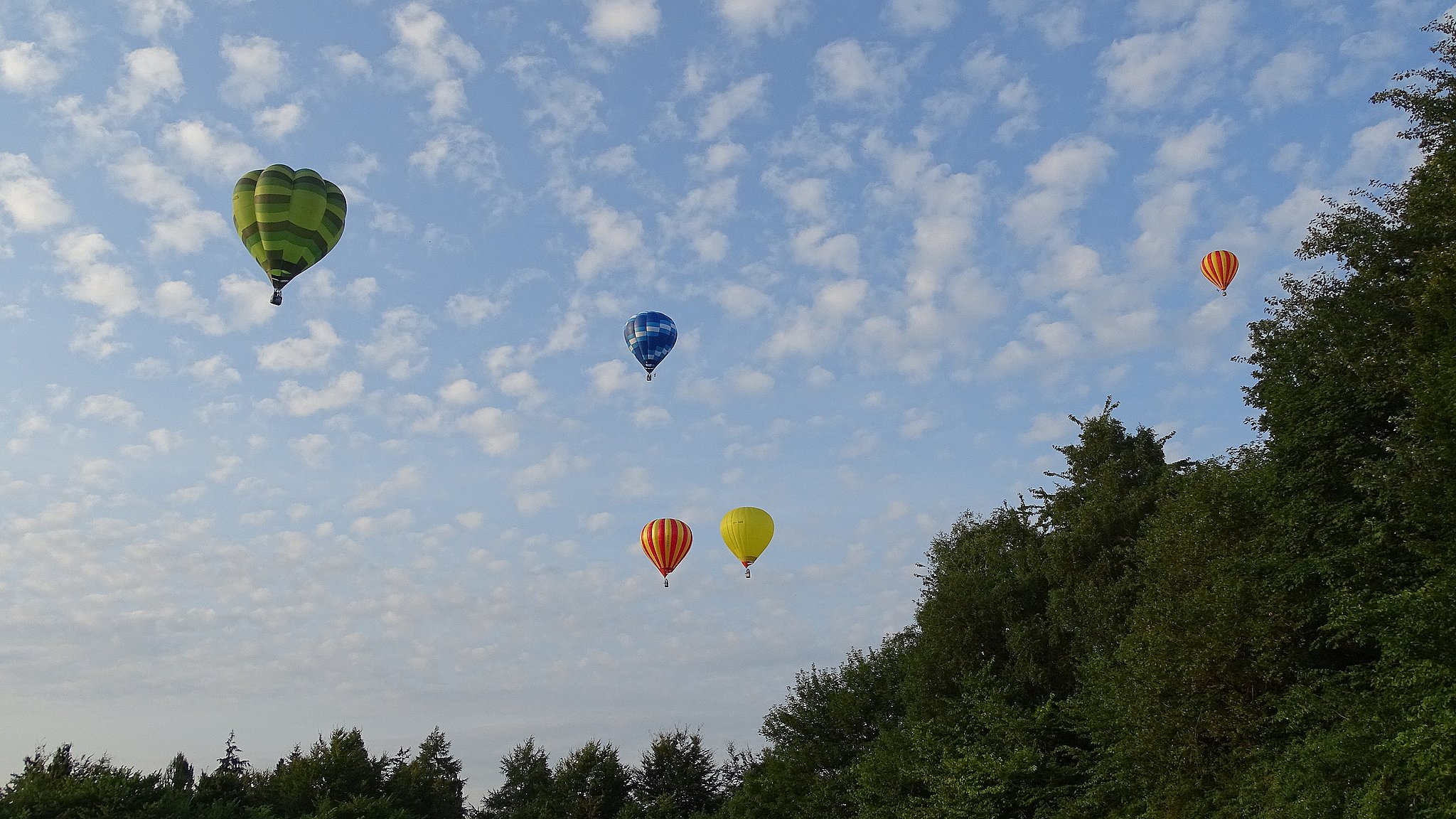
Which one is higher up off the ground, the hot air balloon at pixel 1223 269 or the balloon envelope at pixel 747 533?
the hot air balloon at pixel 1223 269

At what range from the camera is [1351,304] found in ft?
80.7

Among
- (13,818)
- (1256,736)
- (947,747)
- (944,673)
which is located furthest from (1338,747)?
(13,818)

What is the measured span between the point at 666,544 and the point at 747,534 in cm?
Result: 374

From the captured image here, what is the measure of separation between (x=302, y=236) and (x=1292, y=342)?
1184 inches

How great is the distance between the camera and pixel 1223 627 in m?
26.6

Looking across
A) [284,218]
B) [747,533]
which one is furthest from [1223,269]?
[284,218]

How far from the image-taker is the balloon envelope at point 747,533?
49.2m

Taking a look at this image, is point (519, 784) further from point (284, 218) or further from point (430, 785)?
point (284, 218)

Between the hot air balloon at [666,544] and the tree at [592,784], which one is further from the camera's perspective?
the tree at [592,784]

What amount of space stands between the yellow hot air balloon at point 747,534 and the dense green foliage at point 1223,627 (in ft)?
21.5

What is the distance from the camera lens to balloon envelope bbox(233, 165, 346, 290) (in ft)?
118

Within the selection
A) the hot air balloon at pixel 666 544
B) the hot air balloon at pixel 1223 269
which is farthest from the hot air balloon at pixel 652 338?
the hot air balloon at pixel 1223 269

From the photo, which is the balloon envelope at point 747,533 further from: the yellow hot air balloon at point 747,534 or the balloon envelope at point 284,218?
the balloon envelope at point 284,218

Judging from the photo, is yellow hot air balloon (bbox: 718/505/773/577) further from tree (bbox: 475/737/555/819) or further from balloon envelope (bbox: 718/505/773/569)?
tree (bbox: 475/737/555/819)
